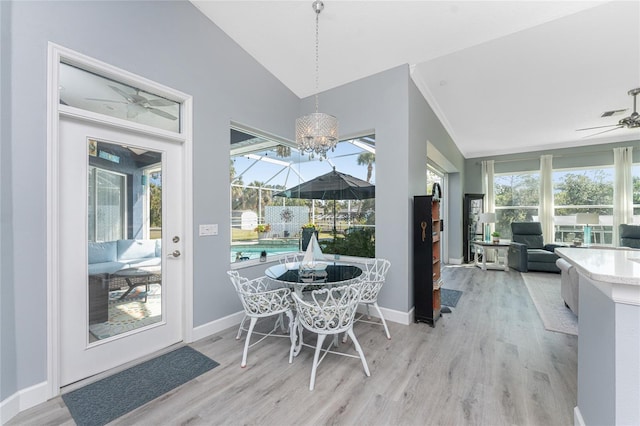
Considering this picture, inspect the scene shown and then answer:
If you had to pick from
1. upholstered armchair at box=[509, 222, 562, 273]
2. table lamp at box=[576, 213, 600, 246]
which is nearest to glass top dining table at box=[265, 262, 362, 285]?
upholstered armchair at box=[509, 222, 562, 273]

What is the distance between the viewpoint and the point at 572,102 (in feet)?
13.4

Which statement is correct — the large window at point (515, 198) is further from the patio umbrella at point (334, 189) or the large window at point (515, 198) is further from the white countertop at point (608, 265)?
the white countertop at point (608, 265)

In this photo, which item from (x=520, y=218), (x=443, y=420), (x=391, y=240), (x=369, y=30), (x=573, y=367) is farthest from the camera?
(x=520, y=218)

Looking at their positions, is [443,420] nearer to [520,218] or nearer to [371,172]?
[371,172]

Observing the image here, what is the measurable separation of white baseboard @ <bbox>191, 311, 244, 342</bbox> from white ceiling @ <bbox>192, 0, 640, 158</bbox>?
3.38 meters

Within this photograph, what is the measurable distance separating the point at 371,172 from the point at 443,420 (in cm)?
274

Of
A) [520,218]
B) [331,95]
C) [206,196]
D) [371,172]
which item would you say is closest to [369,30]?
[331,95]

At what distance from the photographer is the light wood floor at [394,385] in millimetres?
1692

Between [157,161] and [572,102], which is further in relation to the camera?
[572,102]

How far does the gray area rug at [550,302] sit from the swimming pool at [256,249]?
3.46 m

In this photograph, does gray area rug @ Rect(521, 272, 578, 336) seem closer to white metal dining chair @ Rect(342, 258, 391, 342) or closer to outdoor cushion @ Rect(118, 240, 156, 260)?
white metal dining chair @ Rect(342, 258, 391, 342)

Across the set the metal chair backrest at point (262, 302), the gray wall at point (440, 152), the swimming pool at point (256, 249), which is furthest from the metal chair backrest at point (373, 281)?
the swimming pool at point (256, 249)

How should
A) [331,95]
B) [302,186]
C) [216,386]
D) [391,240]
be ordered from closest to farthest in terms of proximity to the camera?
1. [216,386]
2. [391,240]
3. [331,95]
4. [302,186]

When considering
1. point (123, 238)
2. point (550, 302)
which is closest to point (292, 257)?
point (123, 238)
